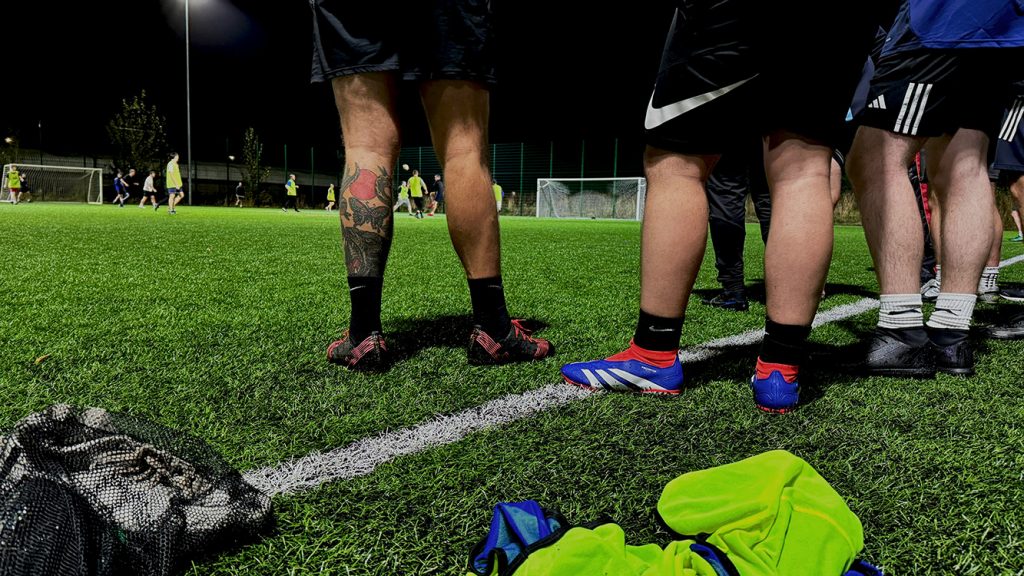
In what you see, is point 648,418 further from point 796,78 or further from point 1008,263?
point 1008,263

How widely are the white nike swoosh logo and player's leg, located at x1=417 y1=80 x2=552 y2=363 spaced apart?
522mm

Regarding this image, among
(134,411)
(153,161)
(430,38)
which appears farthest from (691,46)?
(153,161)

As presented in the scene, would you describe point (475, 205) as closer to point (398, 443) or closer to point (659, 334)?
point (659, 334)

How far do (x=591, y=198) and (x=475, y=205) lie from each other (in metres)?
23.1

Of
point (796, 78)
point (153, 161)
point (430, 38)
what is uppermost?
point (153, 161)

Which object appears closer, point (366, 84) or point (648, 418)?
point (648, 418)

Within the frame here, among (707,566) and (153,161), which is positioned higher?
(153,161)

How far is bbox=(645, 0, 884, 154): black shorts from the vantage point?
158cm

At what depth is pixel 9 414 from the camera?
4.56ft

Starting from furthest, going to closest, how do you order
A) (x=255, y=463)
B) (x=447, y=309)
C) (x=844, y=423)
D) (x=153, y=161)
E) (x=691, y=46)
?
(x=153, y=161) < (x=447, y=309) < (x=691, y=46) < (x=844, y=423) < (x=255, y=463)

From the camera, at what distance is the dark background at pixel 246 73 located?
27.4 m

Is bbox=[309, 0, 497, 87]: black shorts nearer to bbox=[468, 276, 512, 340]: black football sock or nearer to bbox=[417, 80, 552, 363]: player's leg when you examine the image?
bbox=[417, 80, 552, 363]: player's leg

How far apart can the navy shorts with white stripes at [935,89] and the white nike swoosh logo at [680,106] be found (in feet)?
2.62

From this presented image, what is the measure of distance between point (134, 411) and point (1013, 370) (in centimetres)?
266
